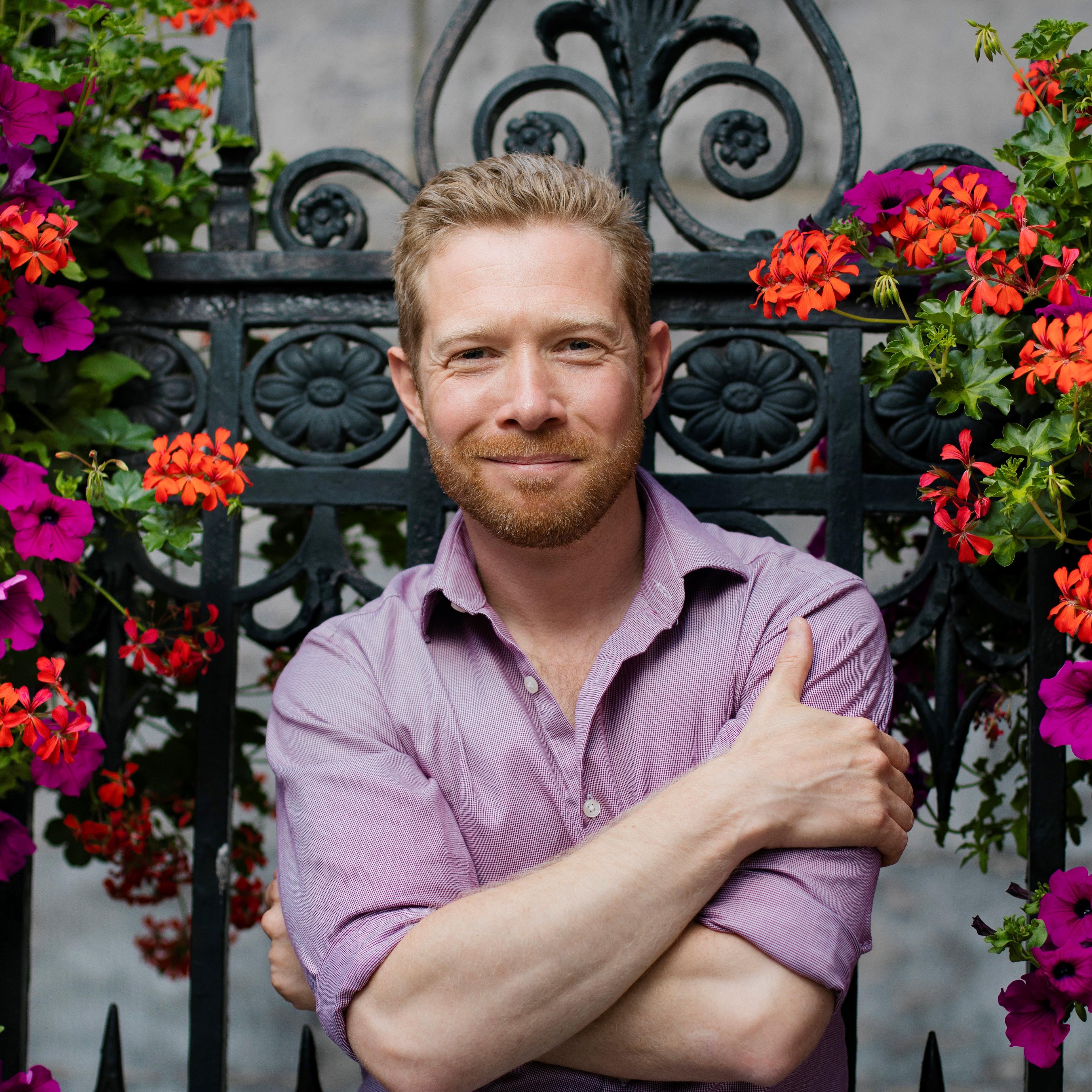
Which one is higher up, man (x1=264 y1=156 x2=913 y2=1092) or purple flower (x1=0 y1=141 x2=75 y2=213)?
purple flower (x1=0 y1=141 x2=75 y2=213)

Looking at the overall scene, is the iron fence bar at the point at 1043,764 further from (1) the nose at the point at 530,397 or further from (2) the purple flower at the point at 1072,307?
(1) the nose at the point at 530,397

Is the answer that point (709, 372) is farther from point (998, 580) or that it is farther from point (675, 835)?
point (675, 835)

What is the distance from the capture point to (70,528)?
1659 millimetres

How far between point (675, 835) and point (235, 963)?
257 cm

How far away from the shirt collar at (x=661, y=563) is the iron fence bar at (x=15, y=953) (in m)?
0.89

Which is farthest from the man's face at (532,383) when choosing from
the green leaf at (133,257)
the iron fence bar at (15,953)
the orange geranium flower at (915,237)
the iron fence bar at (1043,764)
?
the iron fence bar at (15,953)

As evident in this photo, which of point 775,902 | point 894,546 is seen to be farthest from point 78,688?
point 894,546

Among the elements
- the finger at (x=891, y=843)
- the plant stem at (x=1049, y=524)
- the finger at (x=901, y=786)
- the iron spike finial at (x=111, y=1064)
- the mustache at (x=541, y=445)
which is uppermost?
the mustache at (x=541, y=445)

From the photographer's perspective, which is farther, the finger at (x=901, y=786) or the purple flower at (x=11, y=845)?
the purple flower at (x=11, y=845)

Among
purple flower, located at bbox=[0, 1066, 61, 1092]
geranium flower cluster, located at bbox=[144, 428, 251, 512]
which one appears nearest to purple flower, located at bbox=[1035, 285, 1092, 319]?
geranium flower cluster, located at bbox=[144, 428, 251, 512]

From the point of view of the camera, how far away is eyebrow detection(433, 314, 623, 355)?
157 cm

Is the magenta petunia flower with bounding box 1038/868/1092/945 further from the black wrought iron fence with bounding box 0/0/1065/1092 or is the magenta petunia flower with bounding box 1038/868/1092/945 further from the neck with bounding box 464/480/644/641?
the neck with bounding box 464/480/644/641

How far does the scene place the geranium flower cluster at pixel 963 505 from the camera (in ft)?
4.98

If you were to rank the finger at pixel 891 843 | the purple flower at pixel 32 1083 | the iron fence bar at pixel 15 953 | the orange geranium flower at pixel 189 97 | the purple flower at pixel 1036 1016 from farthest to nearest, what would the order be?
the orange geranium flower at pixel 189 97, the iron fence bar at pixel 15 953, the purple flower at pixel 32 1083, the purple flower at pixel 1036 1016, the finger at pixel 891 843
